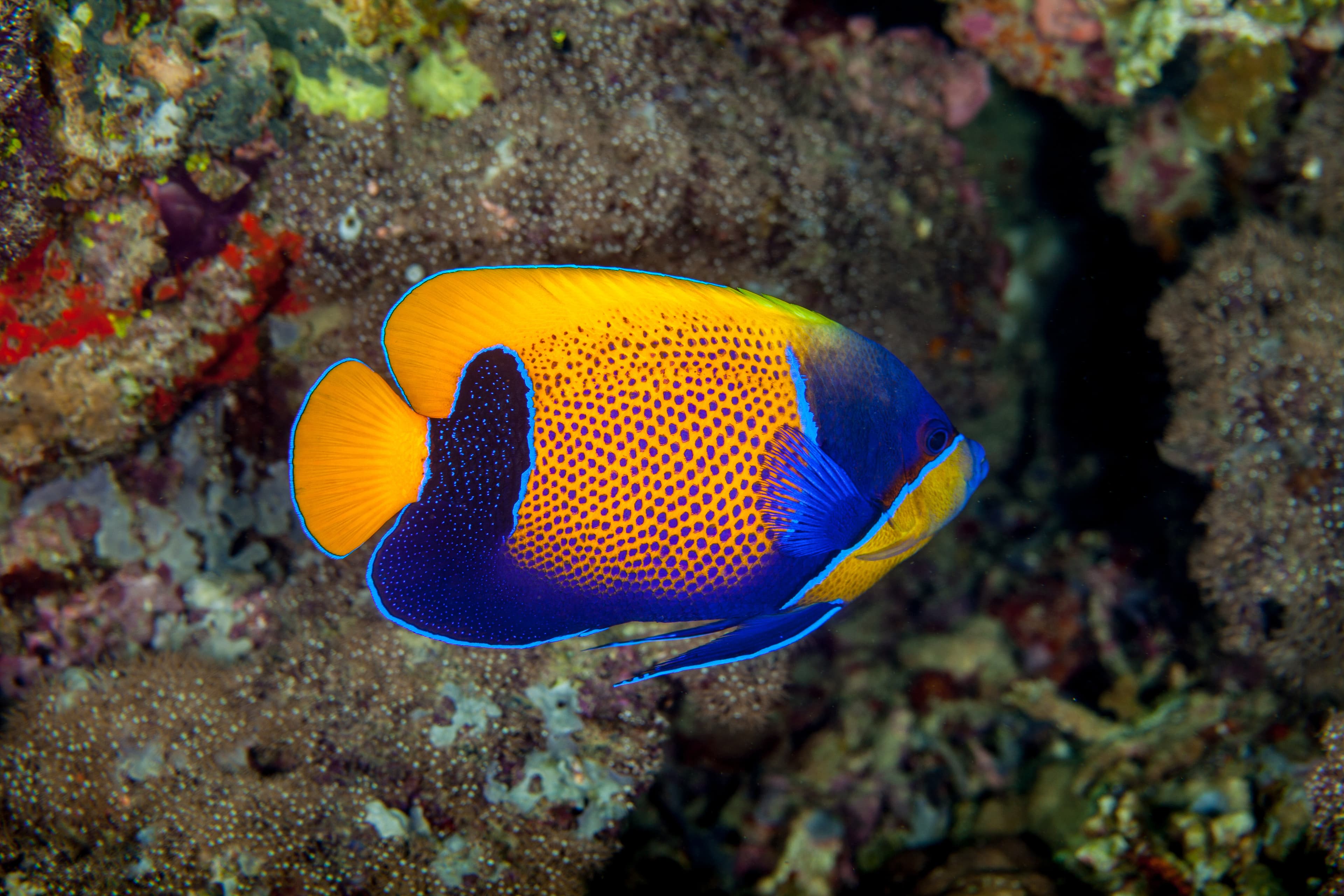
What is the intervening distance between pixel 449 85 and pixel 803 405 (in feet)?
6.74

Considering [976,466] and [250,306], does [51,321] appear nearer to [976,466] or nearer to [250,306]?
[250,306]

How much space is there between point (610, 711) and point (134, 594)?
6.83 ft

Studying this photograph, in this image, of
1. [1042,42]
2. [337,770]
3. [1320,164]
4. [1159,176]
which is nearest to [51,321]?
[337,770]

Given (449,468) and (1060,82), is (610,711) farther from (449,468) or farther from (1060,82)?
(1060,82)

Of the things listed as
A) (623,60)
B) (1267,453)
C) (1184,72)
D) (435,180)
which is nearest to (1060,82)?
(1184,72)

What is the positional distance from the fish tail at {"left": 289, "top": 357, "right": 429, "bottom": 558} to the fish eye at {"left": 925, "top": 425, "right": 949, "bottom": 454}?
1.24 meters

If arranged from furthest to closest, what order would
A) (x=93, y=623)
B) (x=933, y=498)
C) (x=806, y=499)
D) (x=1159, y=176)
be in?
(x=1159, y=176), (x=93, y=623), (x=933, y=498), (x=806, y=499)

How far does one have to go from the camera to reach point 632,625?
2.70m

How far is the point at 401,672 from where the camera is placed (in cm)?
257

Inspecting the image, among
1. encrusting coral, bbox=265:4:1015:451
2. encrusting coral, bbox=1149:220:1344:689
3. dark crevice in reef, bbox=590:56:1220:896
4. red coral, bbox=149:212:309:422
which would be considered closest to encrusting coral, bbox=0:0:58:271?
red coral, bbox=149:212:309:422

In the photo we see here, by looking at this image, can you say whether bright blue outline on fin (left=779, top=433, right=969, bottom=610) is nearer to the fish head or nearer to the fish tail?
the fish head

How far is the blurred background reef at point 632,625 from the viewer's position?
2.50 m

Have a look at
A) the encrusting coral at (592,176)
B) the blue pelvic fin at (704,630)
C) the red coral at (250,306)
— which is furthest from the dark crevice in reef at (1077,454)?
the red coral at (250,306)

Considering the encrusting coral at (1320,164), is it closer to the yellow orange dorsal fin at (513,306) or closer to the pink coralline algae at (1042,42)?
the pink coralline algae at (1042,42)
